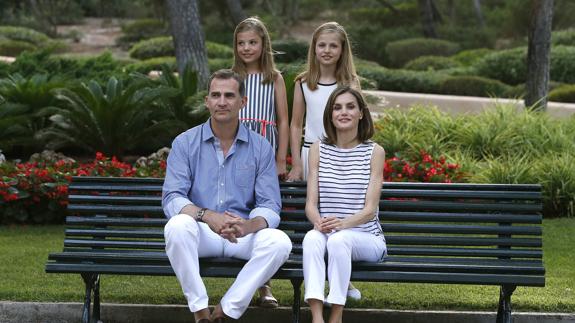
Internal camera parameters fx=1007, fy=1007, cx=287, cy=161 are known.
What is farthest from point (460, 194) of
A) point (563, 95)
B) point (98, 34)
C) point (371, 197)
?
point (98, 34)

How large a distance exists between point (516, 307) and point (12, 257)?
12.6ft

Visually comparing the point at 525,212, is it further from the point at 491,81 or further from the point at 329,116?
the point at 491,81

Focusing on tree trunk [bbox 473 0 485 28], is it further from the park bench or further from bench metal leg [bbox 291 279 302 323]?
bench metal leg [bbox 291 279 302 323]

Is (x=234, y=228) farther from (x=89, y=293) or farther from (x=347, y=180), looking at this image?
(x=89, y=293)

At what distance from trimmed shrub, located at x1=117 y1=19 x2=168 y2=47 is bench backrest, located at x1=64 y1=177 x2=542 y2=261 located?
103 feet

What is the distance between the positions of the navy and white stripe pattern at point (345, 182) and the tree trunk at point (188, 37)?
7557 millimetres

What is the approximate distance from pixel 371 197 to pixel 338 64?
0.98 m

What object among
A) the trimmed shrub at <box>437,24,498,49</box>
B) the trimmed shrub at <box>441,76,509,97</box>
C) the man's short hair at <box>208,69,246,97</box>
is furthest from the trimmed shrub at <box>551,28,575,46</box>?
the man's short hair at <box>208,69,246,97</box>

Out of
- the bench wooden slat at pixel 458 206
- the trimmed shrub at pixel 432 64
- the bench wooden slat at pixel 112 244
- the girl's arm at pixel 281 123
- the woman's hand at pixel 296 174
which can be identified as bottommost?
the trimmed shrub at pixel 432 64

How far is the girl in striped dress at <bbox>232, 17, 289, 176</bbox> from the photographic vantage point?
20.0 feet

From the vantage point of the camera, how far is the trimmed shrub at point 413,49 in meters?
30.4

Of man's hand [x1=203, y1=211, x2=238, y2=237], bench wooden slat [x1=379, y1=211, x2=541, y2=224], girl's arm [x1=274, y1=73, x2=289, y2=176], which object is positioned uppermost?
girl's arm [x1=274, y1=73, x2=289, y2=176]

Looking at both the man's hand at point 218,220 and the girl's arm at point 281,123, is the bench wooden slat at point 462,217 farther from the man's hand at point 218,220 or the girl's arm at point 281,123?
the man's hand at point 218,220

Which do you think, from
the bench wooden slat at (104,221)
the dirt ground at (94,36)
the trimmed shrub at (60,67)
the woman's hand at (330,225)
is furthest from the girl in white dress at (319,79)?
the dirt ground at (94,36)
